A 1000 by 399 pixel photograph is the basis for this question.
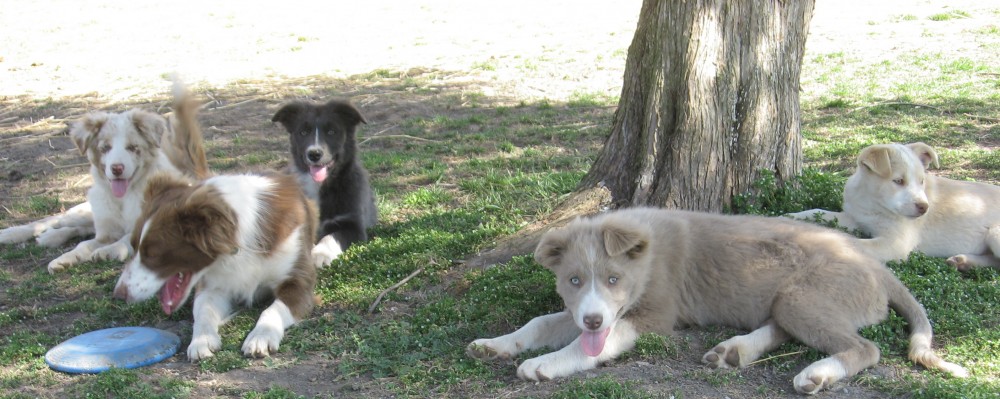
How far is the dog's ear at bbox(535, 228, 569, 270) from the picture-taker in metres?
5.15

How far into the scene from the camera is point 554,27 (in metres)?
20.4

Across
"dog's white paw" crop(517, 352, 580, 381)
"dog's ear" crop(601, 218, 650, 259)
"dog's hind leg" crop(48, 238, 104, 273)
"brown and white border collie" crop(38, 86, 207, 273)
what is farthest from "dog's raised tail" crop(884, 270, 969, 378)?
"dog's hind leg" crop(48, 238, 104, 273)

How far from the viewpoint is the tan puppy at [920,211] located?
6.34m

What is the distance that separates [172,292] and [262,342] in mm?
897

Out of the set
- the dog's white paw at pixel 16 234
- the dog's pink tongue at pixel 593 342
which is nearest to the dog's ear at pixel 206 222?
the dog's pink tongue at pixel 593 342

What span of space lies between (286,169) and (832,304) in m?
5.51

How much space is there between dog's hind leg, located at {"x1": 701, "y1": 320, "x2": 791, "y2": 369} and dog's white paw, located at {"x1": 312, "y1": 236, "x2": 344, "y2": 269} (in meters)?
3.46

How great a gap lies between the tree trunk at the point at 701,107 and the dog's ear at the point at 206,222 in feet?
6.58

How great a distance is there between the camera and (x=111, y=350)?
5.25 meters

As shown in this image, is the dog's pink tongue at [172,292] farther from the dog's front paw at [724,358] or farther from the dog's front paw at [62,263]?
the dog's front paw at [724,358]

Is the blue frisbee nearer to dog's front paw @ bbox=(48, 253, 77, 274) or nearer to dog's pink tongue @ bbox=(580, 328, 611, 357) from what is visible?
dog's front paw @ bbox=(48, 253, 77, 274)

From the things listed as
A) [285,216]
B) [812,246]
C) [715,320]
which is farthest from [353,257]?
[812,246]

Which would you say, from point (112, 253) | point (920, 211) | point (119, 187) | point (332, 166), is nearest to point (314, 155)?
point (332, 166)

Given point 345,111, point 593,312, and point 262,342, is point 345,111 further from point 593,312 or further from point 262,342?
point 593,312
